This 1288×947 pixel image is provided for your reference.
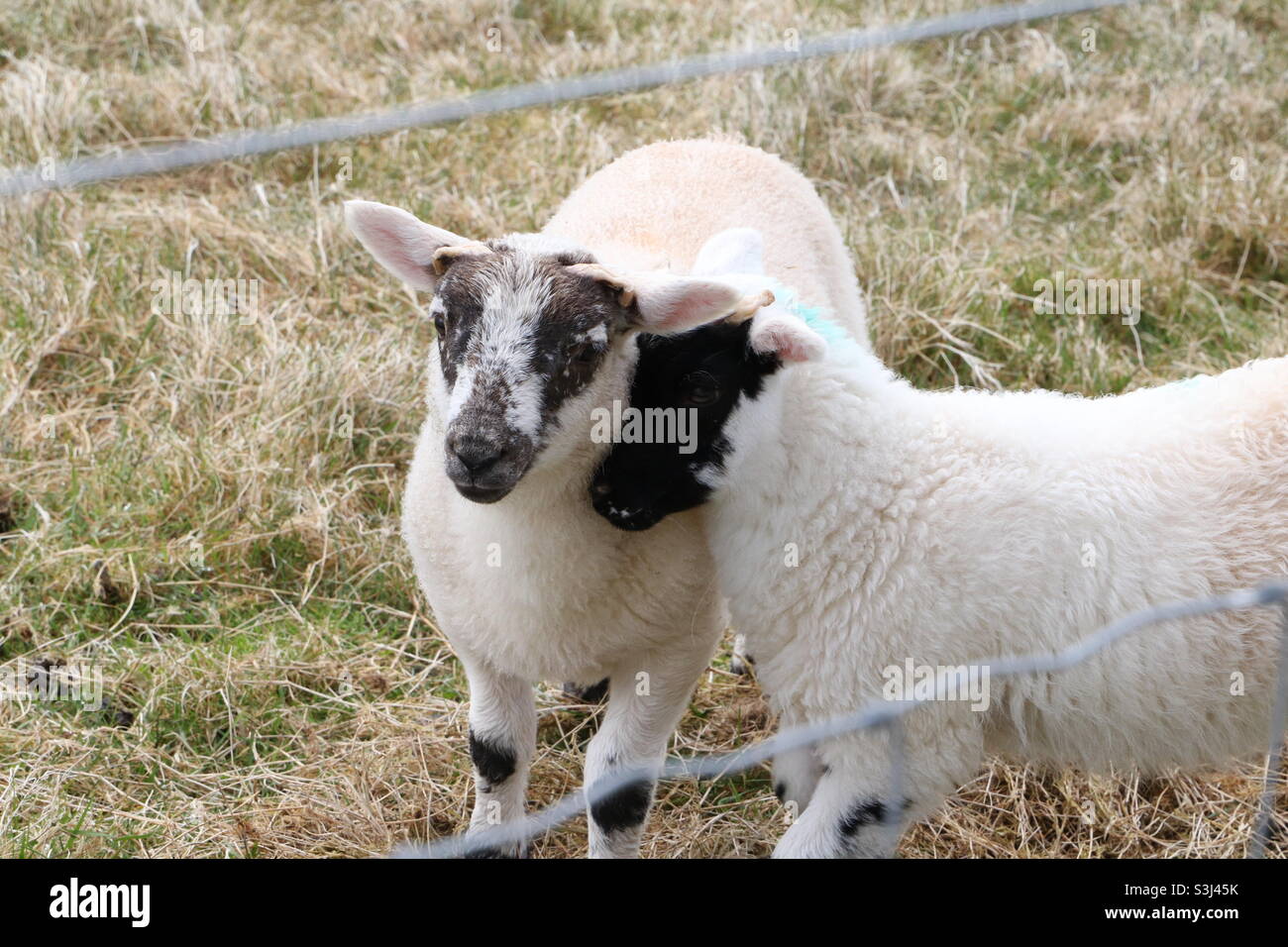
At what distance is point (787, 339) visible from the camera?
3.10 metres

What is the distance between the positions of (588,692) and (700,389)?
4.74ft

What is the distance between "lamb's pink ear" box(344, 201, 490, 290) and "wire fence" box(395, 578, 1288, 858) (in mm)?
1234

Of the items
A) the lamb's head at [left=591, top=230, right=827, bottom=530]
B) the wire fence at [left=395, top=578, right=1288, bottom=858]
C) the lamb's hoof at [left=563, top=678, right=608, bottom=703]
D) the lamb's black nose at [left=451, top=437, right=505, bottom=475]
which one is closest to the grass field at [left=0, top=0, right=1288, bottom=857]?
the lamb's hoof at [left=563, top=678, right=608, bottom=703]

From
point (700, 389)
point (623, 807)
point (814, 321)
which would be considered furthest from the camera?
point (623, 807)

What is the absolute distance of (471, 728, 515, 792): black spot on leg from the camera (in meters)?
3.65

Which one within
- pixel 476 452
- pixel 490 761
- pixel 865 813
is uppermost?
pixel 476 452

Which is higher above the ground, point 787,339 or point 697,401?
point 787,339

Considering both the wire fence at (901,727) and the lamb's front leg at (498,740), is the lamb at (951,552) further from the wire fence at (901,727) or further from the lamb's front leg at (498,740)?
the lamb's front leg at (498,740)

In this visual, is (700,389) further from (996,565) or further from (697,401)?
(996,565)

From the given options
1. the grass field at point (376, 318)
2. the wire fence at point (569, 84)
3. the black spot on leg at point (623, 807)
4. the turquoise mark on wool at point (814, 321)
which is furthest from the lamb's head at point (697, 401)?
the wire fence at point (569, 84)

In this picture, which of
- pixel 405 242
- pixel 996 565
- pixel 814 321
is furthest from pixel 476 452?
pixel 996 565

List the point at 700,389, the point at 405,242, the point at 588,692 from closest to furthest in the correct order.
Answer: the point at 700,389, the point at 405,242, the point at 588,692
